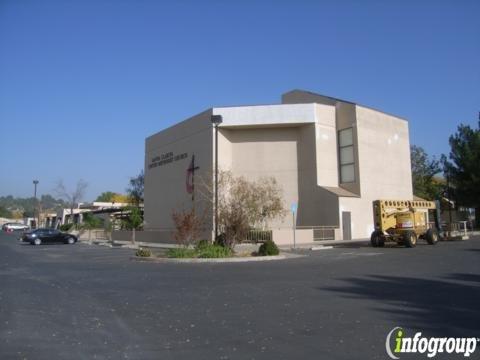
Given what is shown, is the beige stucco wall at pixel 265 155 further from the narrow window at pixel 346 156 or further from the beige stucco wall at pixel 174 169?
the narrow window at pixel 346 156

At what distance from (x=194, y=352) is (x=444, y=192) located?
203 ft

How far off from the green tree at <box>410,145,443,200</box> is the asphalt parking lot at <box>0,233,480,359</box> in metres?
47.2

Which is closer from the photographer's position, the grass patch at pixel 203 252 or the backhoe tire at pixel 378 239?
the grass patch at pixel 203 252

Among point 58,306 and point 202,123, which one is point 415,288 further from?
point 202,123

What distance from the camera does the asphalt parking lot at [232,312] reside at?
6.61m

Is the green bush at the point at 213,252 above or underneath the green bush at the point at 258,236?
underneath

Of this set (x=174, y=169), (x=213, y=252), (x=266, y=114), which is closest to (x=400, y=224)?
(x=213, y=252)

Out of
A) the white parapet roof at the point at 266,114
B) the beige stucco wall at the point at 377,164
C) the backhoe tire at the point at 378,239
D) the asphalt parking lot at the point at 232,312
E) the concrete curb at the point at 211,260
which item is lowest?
the asphalt parking lot at the point at 232,312

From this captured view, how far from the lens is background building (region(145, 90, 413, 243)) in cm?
4134

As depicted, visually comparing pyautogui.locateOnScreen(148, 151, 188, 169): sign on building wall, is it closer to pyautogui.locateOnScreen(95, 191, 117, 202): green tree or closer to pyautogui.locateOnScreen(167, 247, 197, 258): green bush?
pyautogui.locateOnScreen(167, 247, 197, 258): green bush

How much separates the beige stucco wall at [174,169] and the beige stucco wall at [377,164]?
A: 13030mm

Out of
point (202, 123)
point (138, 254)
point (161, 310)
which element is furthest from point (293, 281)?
point (202, 123)

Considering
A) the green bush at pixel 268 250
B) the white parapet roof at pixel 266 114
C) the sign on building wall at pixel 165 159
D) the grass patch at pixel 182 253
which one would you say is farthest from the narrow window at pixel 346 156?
the grass patch at pixel 182 253

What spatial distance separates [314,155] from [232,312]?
33778 millimetres
